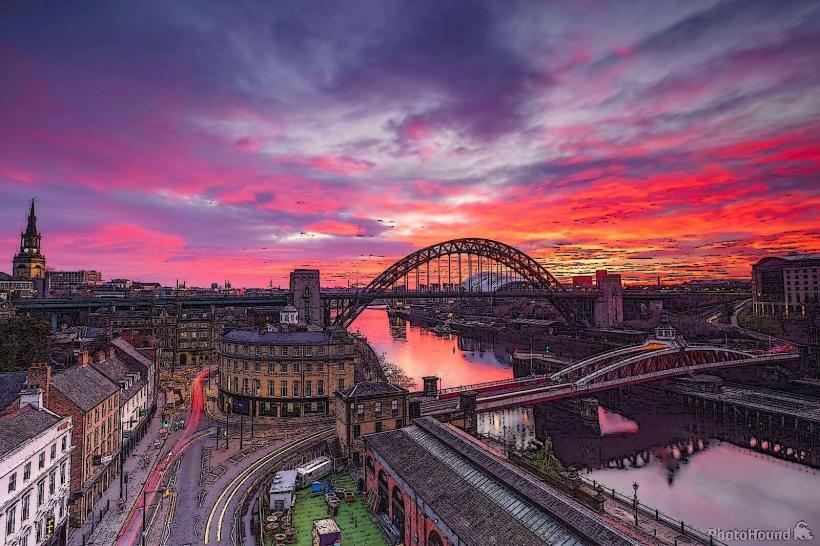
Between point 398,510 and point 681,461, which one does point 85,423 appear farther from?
point 681,461

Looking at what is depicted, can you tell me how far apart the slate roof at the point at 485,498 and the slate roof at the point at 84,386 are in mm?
20826

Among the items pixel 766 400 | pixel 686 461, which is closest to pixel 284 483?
pixel 686 461

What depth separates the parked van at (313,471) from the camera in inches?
1260

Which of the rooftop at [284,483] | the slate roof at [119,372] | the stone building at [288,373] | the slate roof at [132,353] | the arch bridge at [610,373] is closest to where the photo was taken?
the rooftop at [284,483]

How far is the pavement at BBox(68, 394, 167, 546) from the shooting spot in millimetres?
27172

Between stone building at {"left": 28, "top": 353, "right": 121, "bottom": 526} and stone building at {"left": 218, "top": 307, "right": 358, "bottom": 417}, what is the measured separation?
14.9m

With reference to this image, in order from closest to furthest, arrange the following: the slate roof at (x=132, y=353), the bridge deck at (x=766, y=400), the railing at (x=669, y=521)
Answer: the railing at (x=669, y=521) < the slate roof at (x=132, y=353) < the bridge deck at (x=766, y=400)

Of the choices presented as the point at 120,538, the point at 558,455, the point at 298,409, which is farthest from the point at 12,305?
the point at 558,455

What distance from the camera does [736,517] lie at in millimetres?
35312

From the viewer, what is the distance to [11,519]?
2205cm

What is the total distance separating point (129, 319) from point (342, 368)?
68499 mm

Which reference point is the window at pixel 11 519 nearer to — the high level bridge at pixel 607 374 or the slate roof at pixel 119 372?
the slate roof at pixel 119 372

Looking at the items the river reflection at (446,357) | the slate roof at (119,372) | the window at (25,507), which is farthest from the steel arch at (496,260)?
the window at (25,507)

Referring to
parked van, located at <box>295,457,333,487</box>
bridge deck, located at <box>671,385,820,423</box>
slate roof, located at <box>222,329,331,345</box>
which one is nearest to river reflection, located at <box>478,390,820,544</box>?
bridge deck, located at <box>671,385,820,423</box>
